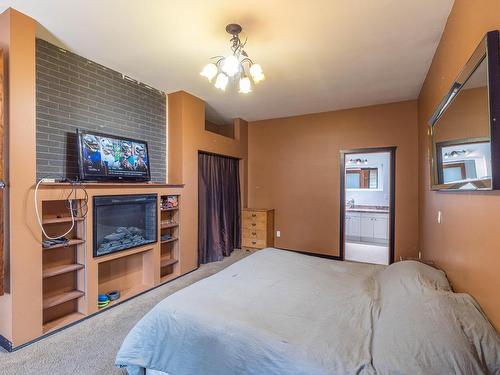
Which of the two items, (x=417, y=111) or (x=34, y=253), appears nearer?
(x=34, y=253)

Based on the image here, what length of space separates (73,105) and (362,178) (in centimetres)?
649

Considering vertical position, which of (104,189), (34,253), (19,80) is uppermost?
(19,80)

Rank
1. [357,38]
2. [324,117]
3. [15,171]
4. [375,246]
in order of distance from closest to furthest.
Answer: [15,171]
[357,38]
[324,117]
[375,246]

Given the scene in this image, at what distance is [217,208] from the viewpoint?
15.2 feet

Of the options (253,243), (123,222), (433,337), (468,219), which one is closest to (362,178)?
(253,243)

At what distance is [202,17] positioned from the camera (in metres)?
2.11

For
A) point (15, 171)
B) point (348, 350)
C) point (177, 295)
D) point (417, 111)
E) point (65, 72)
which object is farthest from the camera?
point (417, 111)

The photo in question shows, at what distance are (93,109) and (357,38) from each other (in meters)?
2.92

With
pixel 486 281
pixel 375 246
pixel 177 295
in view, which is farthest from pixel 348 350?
pixel 375 246

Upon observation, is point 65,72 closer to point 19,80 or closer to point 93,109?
point 93,109

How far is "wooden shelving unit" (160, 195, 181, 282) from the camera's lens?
3.64 meters

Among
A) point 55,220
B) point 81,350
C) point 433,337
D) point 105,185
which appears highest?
point 105,185

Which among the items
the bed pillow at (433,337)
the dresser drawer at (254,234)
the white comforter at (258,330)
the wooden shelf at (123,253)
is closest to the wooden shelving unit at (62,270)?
the wooden shelf at (123,253)

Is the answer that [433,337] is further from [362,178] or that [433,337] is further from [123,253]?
[362,178]
